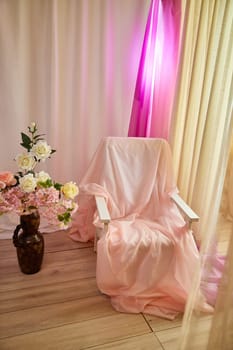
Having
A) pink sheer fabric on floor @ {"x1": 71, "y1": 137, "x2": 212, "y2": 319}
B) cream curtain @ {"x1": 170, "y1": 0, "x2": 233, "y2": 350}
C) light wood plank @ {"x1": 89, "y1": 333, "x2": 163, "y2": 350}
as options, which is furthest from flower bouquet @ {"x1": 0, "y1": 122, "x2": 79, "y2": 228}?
cream curtain @ {"x1": 170, "y1": 0, "x2": 233, "y2": 350}

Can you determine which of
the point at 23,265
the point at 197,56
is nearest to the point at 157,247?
the point at 23,265

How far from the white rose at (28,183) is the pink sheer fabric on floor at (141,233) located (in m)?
0.50

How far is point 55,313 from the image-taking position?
1.59m

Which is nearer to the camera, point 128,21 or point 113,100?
point 128,21

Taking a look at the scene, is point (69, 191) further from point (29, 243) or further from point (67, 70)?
point (67, 70)

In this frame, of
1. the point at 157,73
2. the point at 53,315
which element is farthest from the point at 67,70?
the point at 53,315

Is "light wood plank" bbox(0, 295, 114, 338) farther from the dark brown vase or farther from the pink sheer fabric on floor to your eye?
the dark brown vase

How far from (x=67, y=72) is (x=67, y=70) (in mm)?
15

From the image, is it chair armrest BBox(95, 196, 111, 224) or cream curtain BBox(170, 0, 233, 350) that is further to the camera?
cream curtain BBox(170, 0, 233, 350)

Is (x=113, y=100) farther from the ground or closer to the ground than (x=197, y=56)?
closer to the ground

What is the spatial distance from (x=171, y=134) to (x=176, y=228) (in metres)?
0.79

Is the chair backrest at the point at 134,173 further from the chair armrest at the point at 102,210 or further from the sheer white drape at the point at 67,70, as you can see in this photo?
the sheer white drape at the point at 67,70

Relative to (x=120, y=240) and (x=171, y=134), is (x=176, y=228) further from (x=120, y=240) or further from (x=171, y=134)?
(x=171, y=134)

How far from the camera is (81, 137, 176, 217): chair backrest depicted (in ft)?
6.59
